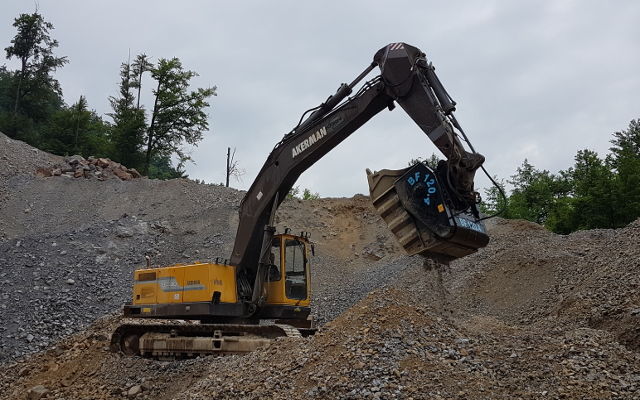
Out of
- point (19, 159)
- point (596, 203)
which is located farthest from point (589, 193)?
point (19, 159)

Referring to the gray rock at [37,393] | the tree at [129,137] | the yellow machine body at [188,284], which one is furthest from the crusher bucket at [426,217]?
the tree at [129,137]

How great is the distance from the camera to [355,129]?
9.52 meters

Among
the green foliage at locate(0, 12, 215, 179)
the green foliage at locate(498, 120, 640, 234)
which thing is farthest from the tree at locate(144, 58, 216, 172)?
the green foliage at locate(498, 120, 640, 234)

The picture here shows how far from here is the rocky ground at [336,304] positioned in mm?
6652

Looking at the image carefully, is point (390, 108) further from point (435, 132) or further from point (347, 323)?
point (347, 323)

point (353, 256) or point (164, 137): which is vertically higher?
point (164, 137)

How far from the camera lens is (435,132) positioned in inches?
318

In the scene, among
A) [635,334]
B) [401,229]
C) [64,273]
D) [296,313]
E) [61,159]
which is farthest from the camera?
[61,159]

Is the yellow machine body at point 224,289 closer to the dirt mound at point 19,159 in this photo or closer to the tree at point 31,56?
the dirt mound at point 19,159

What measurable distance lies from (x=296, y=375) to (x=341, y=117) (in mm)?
4142

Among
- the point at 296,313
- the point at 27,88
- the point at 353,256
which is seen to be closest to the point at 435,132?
the point at 296,313

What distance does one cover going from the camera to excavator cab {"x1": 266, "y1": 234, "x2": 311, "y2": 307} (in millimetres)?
10602

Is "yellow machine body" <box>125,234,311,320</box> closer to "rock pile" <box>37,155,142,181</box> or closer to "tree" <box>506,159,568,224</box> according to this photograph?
"rock pile" <box>37,155,142,181</box>

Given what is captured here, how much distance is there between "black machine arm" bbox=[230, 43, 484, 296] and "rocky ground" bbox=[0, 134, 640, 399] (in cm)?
157
